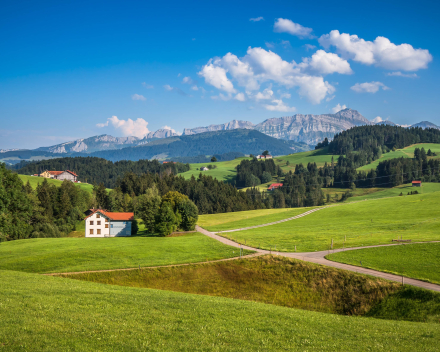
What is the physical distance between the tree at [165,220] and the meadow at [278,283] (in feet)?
118

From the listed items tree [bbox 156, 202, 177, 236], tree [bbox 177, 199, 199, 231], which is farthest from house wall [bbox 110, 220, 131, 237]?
tree [bbox 156, 202, 177, 236]

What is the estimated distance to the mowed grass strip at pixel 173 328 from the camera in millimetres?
13773

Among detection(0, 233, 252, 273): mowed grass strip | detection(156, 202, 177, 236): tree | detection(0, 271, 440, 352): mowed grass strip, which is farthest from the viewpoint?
detection(156, 202, 177, 236): tree

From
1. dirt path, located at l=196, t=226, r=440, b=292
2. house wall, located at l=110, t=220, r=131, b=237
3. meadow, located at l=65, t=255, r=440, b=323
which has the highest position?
dirt path, located at l=196, t=226, r=440, b=292

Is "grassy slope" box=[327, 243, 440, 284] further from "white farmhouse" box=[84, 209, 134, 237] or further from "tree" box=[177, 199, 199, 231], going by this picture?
"white farmhouse" box=[84, 209, 134, 237]

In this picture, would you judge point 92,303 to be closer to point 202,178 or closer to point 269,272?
point 269,272

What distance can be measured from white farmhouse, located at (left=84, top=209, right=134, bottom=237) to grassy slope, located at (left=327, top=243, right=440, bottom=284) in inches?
2680

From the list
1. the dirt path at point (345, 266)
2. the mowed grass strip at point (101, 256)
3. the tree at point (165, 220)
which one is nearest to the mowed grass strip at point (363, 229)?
the dirt path at point (345, 266)

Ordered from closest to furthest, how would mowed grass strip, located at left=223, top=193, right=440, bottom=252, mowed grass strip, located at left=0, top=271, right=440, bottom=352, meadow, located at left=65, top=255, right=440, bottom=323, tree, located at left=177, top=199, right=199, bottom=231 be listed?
1. mowed grass strip, located at left=0, top=271, right=440, bottom=352
2. meadow, located at left=65, top=255, right=440, bottom=323
3. mowed grass strip, located at left=223, top=193, right=440, bottom=252
4. tree, located at left=177, top=199, right=199, bottom=231

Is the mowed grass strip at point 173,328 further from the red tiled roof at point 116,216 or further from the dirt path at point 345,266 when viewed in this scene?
the red tiled roof at point 116,216

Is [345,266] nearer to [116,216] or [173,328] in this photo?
[173,328]

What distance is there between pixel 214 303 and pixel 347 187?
19579 cm

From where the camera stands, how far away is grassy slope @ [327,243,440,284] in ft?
110

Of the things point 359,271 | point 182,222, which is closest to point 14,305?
point 359,271
